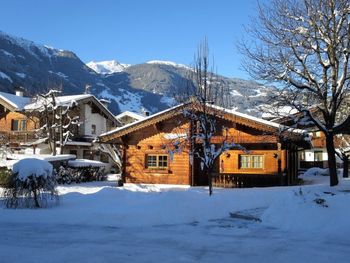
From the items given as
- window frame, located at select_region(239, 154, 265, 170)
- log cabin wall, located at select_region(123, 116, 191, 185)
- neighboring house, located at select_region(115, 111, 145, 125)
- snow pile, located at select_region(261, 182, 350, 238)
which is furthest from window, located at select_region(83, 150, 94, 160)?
snow pile, located at select_region(261, 182, 350, 238)

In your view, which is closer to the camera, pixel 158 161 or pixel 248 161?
pixel 248 161

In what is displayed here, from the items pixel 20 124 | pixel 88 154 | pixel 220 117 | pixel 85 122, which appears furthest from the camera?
pixel 88 154

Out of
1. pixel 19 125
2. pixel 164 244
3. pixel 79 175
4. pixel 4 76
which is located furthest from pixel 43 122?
pixel 4 76

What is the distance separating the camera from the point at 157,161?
25219mm

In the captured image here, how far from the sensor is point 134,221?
487 inches

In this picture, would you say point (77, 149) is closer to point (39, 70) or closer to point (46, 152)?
point (46, 152)

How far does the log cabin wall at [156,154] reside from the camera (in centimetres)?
2459

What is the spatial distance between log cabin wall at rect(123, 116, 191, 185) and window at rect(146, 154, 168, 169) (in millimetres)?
138

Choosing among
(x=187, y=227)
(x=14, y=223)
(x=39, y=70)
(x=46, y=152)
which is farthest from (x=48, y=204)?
(x=39, y=70)

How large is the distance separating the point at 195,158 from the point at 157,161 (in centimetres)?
228

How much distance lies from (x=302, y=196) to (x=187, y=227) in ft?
11.7

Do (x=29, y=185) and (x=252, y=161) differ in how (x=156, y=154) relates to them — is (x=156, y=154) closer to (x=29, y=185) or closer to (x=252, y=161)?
(x=252, y=161)

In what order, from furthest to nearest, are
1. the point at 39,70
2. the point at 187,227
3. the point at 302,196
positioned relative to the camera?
the point at 39,70 → the point at 302,196 → the point at 187,227

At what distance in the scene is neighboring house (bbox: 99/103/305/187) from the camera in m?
22.8
